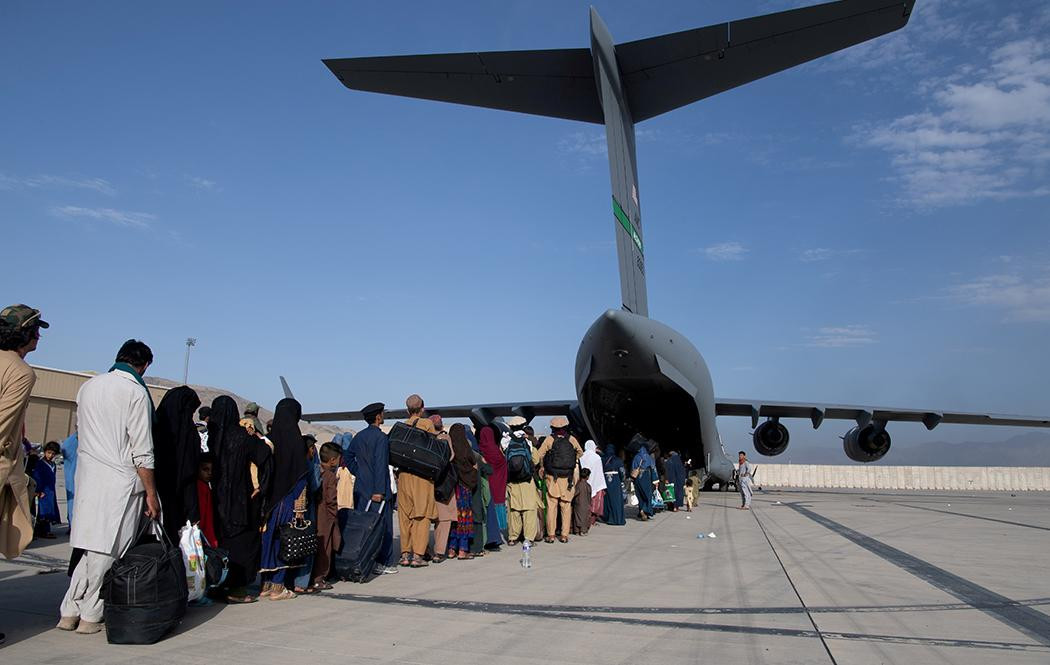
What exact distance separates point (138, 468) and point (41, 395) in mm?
31850

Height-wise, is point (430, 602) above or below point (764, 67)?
below

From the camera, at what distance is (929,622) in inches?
161

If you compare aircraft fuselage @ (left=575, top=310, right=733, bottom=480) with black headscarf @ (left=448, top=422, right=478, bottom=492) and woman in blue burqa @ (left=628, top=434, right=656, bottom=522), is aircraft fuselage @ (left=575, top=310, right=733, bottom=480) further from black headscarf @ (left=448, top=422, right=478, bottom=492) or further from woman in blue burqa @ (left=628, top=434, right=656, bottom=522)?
black headscarf @ (left=448, top=422, right=478, bottom=492)

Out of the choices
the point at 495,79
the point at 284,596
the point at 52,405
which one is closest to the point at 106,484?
the point at 284,596

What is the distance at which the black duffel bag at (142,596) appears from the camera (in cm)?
344

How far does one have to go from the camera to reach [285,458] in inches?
194

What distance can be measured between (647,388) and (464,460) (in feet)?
25.5

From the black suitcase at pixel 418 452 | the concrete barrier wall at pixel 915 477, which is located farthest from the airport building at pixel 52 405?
the concrete barrier wall at pixel 915 477

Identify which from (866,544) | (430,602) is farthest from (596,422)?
(430,602)

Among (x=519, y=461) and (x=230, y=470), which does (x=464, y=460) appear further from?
(x=230, y=470)

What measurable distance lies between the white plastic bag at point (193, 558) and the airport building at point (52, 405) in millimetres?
27982

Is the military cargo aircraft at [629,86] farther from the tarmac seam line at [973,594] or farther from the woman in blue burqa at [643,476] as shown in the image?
the tarmac seam line at [973,594]

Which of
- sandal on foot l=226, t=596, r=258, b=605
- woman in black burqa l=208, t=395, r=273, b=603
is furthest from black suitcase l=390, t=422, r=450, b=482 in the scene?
sandal on foot l=226, t=596, r=258, b=605

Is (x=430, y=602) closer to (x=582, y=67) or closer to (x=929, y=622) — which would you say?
(x=929, y=622)
